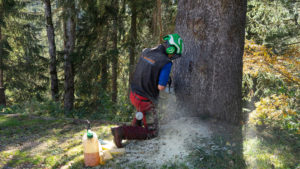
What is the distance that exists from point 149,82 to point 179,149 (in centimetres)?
125

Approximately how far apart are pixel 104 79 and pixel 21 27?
8128 mm

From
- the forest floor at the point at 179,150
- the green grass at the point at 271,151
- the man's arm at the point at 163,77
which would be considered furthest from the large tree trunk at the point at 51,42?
the green grass at the point at 271,151

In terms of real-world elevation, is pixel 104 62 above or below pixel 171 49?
below

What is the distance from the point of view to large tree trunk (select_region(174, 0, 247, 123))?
4.79 meters

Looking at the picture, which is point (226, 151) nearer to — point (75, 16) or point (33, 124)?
point (33, 124)

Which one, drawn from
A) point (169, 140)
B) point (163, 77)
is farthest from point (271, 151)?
point (163, 77)

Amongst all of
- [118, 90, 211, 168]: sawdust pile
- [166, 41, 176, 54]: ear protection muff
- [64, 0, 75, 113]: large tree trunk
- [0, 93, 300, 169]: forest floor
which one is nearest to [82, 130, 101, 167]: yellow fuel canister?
[0, 93, 300, 169]: forest floor

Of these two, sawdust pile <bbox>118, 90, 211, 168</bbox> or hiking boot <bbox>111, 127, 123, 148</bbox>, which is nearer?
sawdust pile <bbox>118, 90, 211, 168</bbox>

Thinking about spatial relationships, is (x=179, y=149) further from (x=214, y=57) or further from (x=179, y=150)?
(x=214, y=57)

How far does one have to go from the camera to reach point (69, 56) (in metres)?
11.5

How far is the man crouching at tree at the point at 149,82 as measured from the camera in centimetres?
430

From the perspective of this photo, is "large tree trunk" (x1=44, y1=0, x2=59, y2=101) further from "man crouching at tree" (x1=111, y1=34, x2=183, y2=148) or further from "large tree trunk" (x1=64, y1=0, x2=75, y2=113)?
"man crouching at tree" (x1=111, y1=34, x2=183, y2=148)

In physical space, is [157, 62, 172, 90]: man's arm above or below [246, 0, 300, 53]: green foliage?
below

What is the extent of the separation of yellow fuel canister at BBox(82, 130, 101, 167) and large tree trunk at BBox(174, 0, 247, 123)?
79.1 inches
